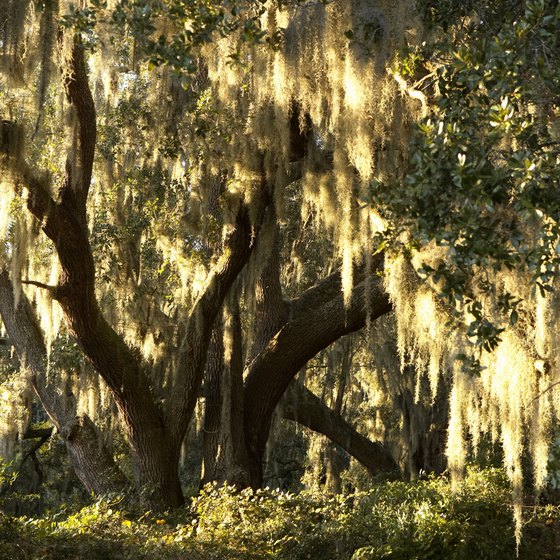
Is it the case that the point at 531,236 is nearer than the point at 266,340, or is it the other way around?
the point at 531,236

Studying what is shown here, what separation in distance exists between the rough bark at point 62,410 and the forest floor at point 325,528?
3.87 feet

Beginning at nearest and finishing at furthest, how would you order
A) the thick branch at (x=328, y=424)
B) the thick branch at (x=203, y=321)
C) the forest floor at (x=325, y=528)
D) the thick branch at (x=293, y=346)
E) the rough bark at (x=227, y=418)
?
1. the forest floor at (x=325, y=528)
2. the thick branch at (x=293, y=346)
3. the thick branch at (x=203, y=321)
4. the rough bark at (x=227, y=418)
5. the thick branch at (x=328, y=424)

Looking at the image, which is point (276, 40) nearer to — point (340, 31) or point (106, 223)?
point (340, 31)

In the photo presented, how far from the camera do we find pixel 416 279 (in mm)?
6398

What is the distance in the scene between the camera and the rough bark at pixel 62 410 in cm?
841

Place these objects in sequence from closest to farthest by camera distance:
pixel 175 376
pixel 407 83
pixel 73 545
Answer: pixel 73 545 → pixel 407 83 → pixel 175 376

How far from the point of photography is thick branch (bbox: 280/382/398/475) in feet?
33.8

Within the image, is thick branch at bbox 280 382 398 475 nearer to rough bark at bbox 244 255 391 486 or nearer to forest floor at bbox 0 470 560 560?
rough bark at bbox 244 255 391 486

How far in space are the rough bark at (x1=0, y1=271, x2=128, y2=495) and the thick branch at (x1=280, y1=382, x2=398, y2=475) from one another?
2417 millimetres

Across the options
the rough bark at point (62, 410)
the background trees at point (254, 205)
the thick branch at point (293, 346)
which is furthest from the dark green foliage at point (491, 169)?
the rough bark at point (62, 410)

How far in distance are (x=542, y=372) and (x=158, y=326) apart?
4.15 meters

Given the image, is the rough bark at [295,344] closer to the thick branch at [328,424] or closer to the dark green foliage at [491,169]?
the thick branch at [328,424]

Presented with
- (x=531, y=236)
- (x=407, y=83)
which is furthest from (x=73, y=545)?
(x=407, y=83)

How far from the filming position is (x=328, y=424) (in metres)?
10.9
